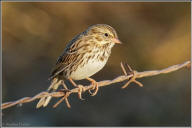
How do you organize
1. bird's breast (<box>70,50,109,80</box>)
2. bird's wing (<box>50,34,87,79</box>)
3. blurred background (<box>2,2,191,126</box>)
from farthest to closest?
blurred background (<box>2,2,191,126</box>)
bird's wing (<box>50,34,87,79</box>)
bird's breast (<box>70,50,109,80</box>)

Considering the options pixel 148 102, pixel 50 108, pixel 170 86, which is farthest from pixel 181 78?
pixel 50 108

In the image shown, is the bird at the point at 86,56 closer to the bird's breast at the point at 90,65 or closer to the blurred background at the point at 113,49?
the bird's breast at the point at 90,65

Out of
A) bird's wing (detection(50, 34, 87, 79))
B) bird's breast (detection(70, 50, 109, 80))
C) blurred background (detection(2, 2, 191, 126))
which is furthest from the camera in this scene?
blurred background (detection(2, 2, 191, 126))

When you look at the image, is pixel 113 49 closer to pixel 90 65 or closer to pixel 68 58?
pixel 68 58

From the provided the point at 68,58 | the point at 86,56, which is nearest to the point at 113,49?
the point at 68,58

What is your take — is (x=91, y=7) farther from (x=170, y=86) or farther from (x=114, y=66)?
(x=170, y=86)

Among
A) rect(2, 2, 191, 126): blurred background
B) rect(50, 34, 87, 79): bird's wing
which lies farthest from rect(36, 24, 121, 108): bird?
rect(2, 2, 191, 126): blurred background

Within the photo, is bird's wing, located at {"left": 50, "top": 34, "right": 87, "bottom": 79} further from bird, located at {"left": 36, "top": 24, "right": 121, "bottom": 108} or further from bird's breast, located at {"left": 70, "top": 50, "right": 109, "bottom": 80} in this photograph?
bird's breast, located at {"left": 70, "top": 50, "right": 109, "bottom": 80}
